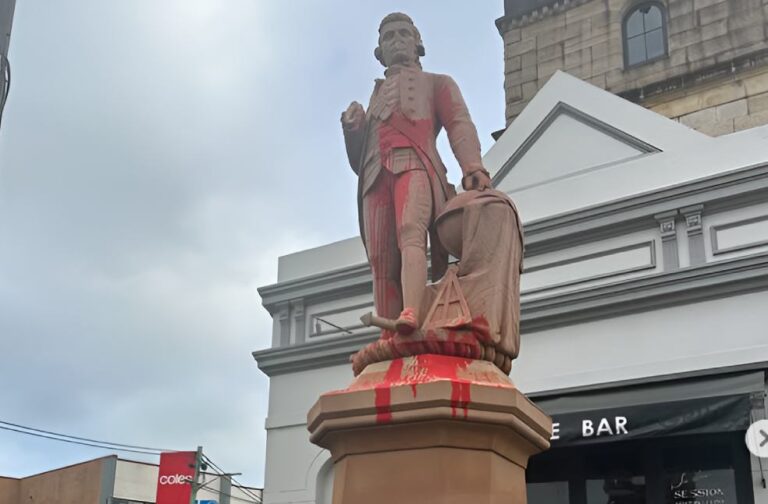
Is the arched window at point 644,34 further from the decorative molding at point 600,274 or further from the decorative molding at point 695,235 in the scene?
the decorative molding at point 695,235

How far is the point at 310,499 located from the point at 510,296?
8.35m

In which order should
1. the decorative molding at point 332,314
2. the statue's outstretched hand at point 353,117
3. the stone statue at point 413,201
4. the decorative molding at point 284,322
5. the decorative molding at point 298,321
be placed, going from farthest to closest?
the decorative molding at point 284,322, the decorative molding at point 298,321, the decorative molding at point 332,314, the statue's outstretched hand at point 353,117, the stone statue at point 413,201

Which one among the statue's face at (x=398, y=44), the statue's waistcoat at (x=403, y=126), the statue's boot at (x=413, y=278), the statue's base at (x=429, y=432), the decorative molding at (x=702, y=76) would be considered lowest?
the statue's base at (x=429, y=432)

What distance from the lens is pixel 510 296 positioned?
4492 millimetres

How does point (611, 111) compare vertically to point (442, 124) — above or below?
above

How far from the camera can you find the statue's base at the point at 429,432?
13.0 ft

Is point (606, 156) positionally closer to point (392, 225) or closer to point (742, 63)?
point (742, 63)

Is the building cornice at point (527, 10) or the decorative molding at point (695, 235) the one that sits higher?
the building cornice at point (527, 10)

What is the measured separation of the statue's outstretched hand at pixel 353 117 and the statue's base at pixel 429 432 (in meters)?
1.54

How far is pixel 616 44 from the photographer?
1662 cm

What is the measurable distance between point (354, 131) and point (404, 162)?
0.48m

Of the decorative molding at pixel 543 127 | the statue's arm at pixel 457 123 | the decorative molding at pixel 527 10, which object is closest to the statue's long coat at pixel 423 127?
the statue's arm at pixel 457 123

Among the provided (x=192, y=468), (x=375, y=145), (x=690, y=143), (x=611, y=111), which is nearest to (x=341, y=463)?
(x=375, y=145)

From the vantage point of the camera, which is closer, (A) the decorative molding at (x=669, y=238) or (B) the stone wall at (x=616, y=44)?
(A) the decorative molding at (x=669, y=238)
